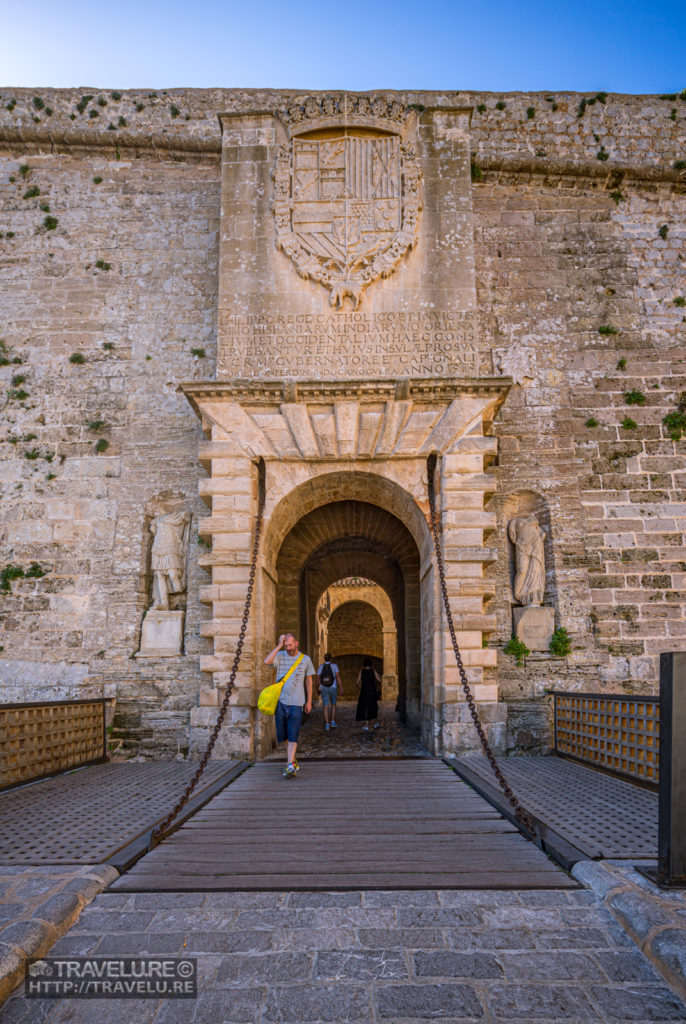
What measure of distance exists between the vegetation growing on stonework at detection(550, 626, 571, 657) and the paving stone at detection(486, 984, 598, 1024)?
234 inches

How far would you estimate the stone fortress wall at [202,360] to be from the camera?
8281mm

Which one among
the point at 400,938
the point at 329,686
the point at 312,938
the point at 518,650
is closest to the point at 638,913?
the point at 400,938

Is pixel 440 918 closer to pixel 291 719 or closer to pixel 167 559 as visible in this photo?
pixel 291 719

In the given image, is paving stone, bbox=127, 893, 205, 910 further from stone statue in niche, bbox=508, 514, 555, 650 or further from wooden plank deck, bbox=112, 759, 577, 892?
stone statue in niche, bbox=508, 514, 555, 650

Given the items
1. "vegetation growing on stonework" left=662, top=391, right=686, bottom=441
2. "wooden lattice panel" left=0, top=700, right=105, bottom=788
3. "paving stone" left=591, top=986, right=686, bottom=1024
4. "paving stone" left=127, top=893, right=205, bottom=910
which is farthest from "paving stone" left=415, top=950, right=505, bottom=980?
"vegetation growing on stonework" left=662, top=391, right=686, bottom=441

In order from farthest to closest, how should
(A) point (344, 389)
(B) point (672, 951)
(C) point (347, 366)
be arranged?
(C) point (347, 366) < (A) point (344, 389) < (B) point (672, 951)

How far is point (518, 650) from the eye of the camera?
320 inches

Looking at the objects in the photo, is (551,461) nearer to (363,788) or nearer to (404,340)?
(404,340)

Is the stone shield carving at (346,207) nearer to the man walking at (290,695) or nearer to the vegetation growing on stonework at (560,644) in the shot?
the man walking at (290,695)

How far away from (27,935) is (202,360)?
24.3ft

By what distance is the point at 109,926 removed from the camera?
2938 mm

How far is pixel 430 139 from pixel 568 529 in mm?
5316

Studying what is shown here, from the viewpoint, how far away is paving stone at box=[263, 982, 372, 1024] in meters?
2.30

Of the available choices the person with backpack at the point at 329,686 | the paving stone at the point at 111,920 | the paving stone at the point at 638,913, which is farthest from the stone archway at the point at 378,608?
the paving stone at the point at 638,913
